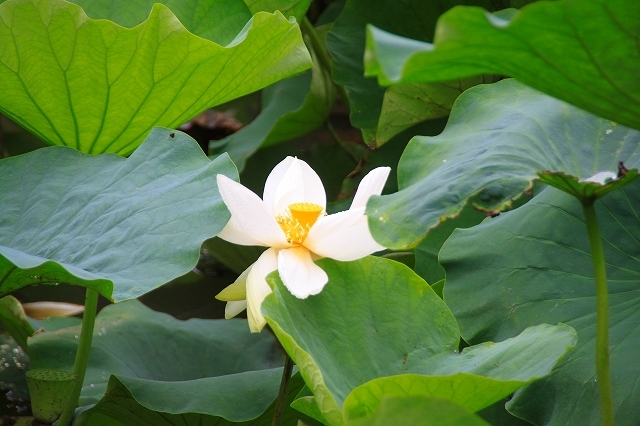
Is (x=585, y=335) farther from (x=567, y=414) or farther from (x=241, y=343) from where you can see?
Answer: (x=241, y=343)

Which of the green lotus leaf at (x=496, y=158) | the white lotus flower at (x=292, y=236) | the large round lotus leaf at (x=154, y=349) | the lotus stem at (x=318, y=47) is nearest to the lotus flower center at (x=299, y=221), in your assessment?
the white lotus flower at (x=292, y=236)

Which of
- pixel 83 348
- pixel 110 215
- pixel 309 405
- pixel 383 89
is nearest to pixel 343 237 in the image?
pixel 309 405

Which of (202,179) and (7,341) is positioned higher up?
(202,179)

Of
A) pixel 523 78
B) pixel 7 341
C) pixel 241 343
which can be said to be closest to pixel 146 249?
pixel 523 78

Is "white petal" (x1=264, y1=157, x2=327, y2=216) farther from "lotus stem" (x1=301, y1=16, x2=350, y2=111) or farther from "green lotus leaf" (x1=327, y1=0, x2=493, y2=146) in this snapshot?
"lotus stem" (x1=301, y1=16, x2=350, y2=111)

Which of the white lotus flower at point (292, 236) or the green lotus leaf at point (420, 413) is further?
the white lotus flower at point (292, 236)

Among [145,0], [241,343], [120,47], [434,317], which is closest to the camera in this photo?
[434,317]

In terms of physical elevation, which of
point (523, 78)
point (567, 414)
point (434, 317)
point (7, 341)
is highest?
point (523, 78)

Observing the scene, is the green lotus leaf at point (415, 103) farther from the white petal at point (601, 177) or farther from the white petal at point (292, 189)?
the white petal at point (601, 177)
